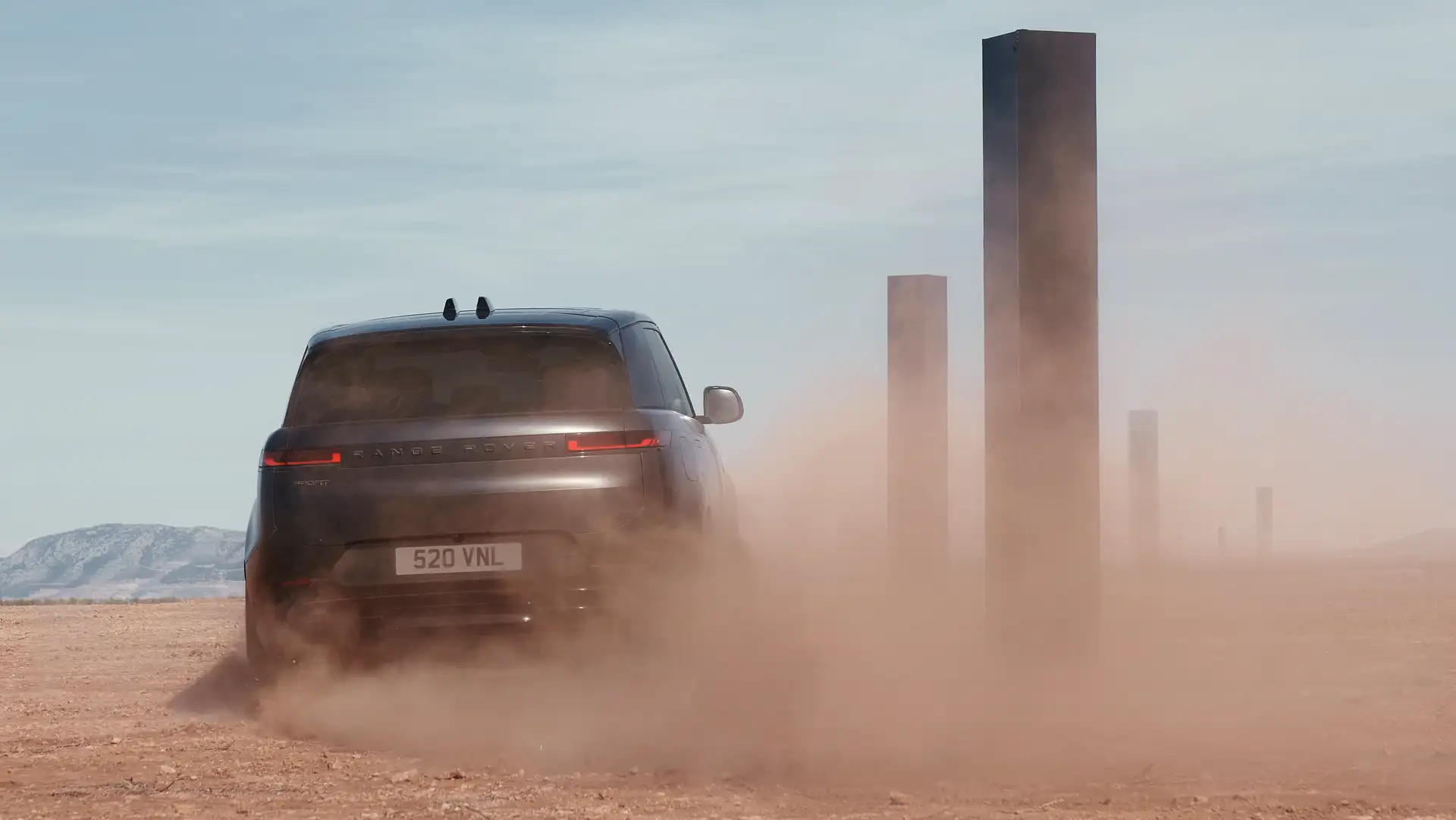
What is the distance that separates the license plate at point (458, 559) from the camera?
7.32 meters

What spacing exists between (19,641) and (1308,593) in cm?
1336

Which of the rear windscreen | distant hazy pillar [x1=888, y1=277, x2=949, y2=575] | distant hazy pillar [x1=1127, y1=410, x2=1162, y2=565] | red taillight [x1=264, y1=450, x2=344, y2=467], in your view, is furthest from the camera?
distant hazy pillar [x1=1127, y1=410, x2=1162, y2=565]

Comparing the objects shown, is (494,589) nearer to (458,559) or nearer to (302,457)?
(458,559)

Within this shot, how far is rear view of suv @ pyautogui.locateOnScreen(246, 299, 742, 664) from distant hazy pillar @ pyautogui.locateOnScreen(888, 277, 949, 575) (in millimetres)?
9806

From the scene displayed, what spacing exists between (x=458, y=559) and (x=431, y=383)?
95cm

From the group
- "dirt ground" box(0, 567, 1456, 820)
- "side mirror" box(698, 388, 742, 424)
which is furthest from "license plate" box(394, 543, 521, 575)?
"side mirror" box(698, 388, 742, 424)

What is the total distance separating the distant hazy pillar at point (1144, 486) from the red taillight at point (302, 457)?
819 inches

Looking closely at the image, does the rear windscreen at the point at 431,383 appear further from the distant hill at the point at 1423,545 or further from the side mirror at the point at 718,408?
the distant hill at the point at 1423,545

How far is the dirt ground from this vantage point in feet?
19.5

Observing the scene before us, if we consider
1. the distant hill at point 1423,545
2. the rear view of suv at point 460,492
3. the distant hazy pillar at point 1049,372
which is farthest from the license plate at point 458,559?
the distant hill at point 1423,545

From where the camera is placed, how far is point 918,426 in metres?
17.4

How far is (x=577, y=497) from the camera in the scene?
24.0 ft

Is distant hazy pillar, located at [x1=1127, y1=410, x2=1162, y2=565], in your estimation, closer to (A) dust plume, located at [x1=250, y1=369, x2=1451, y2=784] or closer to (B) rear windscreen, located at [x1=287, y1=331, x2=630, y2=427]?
(A) dust plume, located at [x1=250, y1=369, x2=1451, y2=784]

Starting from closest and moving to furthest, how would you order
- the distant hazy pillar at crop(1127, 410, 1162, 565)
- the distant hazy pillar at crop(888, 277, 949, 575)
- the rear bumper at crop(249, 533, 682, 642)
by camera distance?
1. the rear bumper at crop(249, 533, 682, 642)
2. the distant hazy pillar at crop(888, 277, 949, 575)
3. the distant hazy pillar at crop(1127, 410, 1162, 565)
